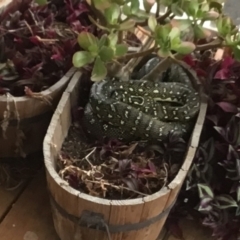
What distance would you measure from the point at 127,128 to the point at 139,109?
0.21ft

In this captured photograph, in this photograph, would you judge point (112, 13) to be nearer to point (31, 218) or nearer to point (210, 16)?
point (210, 16)

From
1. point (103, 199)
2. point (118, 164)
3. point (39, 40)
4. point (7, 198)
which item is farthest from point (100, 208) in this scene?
point (39, 40)

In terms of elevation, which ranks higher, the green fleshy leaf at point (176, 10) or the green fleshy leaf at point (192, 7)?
the green fleshy leaf at point (192, 7)

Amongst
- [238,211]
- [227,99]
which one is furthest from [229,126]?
[238,211]

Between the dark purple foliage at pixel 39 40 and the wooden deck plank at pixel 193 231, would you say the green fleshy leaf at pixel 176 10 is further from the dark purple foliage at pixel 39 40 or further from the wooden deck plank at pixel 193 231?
the wooden deck plank at pixel 193 231

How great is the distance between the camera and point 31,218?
4.07ft

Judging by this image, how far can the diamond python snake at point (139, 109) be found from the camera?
114 cm

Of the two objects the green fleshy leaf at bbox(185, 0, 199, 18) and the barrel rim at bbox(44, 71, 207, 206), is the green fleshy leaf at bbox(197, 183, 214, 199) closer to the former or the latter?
the barrel rim at bbox(44, 71, 207, 206)

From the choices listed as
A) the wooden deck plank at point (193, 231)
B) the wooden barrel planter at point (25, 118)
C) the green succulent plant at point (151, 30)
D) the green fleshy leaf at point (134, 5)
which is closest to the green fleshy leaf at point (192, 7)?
the green succulent plant at point (151, 30)

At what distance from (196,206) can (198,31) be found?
408 mm

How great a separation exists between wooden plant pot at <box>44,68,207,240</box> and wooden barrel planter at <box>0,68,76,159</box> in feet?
0.16

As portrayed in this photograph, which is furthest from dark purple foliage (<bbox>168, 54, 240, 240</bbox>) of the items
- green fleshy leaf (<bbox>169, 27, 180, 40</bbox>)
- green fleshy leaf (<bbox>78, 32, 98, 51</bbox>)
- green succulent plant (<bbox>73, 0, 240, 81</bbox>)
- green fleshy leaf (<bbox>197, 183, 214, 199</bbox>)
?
green fleshy leaf (<bbox>78, 32, 98, 51</bbox>)

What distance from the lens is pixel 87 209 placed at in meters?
1.00

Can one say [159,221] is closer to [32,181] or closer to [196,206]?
[196,206]
